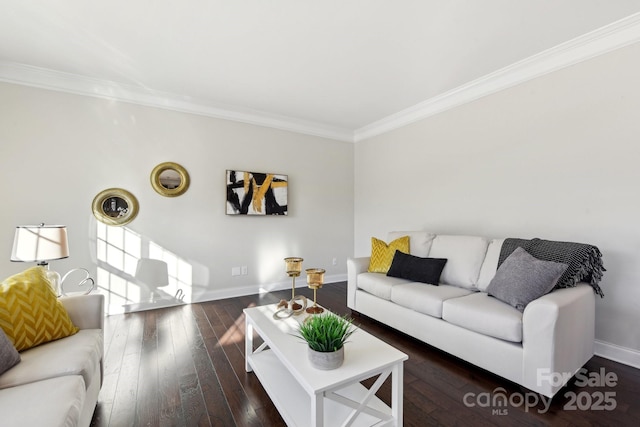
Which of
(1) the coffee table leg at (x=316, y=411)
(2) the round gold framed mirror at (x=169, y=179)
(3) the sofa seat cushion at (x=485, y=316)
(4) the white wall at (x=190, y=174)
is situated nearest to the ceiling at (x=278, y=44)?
(4) the white wall at (x=190, y=174)

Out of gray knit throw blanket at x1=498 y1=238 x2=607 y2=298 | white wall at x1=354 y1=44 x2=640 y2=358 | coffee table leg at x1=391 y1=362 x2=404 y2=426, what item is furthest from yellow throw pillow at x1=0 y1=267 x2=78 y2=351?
white wall at x1=354 y1=44 x2=640 y2=358

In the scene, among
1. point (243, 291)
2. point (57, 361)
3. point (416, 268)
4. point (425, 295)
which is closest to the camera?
point (57, 361)

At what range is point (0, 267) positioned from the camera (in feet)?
8.83

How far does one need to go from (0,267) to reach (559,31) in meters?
5.43

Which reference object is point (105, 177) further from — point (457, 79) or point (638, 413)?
point (638, 413)

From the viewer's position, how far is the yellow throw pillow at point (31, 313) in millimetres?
1339

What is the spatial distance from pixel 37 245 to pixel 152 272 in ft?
4.53

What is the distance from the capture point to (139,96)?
3236 mm

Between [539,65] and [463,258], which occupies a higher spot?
[539,65]

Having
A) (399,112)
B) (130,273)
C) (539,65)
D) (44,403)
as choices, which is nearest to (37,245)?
(130,273)

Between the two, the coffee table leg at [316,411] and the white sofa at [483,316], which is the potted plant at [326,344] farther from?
the white sofa at [483,316]

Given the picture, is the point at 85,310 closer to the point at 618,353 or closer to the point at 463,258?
the point at 463,258

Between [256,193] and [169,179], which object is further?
[256,193]

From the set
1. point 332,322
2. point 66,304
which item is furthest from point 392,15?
point 66,304
